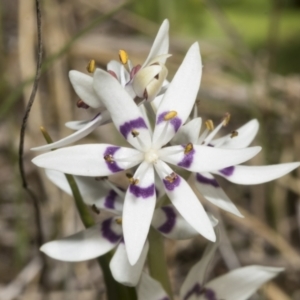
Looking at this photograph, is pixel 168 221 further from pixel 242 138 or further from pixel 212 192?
pixel 242 138

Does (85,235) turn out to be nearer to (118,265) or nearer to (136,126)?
(118,265)

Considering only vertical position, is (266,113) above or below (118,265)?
below

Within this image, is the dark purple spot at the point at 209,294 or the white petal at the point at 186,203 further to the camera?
the dark purple spot at the point at 209,294

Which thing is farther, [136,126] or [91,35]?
[91,35]

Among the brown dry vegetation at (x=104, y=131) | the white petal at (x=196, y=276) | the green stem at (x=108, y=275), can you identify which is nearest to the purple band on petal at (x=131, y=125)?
the green stem at (x=108, y=275)

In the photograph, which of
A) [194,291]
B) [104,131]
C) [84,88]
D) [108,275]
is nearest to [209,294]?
[194,291]

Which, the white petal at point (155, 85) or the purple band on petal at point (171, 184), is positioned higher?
the white petal at point (155, 85)

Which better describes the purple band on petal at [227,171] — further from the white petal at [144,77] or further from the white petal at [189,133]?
the white petal at [144,77]

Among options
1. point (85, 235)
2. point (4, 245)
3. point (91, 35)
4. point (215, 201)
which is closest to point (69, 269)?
point (4, 245)
